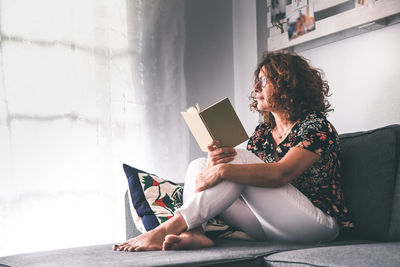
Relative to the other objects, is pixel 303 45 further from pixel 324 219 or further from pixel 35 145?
pixel 35 145

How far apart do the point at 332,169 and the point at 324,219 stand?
201mm

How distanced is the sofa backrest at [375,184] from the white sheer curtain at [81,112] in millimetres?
1315

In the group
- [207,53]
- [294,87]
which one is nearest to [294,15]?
[207,53]

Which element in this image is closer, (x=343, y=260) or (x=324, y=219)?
(x=343, y=260)

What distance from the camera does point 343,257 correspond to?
3.76ft

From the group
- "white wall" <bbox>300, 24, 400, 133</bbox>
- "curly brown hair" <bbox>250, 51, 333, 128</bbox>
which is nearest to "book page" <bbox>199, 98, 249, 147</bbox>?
"curly brown hair" <bbox>250, 51, 333, 128</bbox>

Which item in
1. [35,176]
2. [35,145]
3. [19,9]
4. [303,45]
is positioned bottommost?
[35,176]

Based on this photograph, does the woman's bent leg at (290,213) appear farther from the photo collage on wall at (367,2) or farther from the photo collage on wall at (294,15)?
the photo collage on wall at (294,15)

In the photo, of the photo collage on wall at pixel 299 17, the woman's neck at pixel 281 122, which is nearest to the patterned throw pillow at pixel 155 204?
the woman's neck at pixel 281 122

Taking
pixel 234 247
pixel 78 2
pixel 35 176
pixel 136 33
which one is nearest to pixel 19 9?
pixel 78 2

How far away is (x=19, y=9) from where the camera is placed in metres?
2.29

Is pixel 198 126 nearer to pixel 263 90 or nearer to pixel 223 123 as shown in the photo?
pixel 223 123

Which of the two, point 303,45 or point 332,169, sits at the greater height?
point 303,45

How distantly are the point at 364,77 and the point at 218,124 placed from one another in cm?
96
